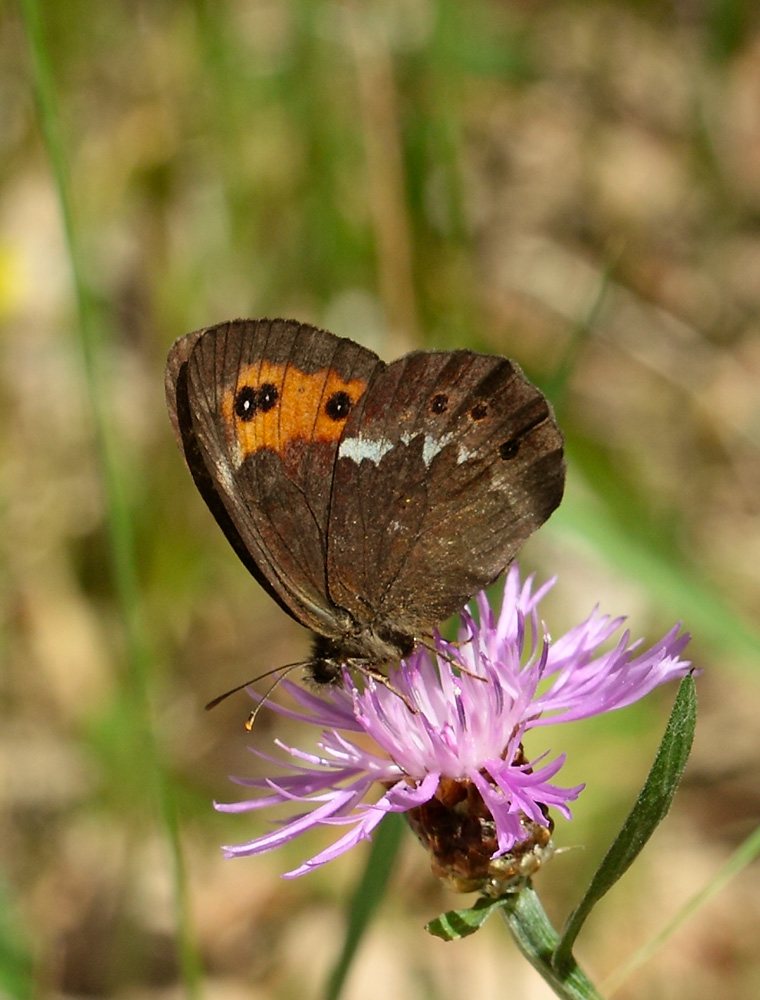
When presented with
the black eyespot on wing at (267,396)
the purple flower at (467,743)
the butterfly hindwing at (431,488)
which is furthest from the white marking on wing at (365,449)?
the purple flower at (467,743)

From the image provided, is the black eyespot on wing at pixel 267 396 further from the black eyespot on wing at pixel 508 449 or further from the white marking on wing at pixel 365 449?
the black eyespot on wing at pixel 508 449

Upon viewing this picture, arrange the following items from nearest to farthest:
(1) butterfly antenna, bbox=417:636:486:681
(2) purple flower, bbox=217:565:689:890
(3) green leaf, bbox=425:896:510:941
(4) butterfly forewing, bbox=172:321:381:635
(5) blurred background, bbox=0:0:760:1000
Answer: (3) green leaf, bbox=425:896:510:941 < (2) purple flower, bbox=217:565:689:890 < (1) butterfly antenna, bbox=417:636:486:681 < (4) butterfly forewing, bbox=172:321:381:635 < (5) blurred background, bbox=0:0:760:1000

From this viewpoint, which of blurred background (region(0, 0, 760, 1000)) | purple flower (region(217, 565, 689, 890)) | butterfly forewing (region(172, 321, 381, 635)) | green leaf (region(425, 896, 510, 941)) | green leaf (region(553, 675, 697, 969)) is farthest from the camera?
blurred background (region(0, 0, 760, 1000))

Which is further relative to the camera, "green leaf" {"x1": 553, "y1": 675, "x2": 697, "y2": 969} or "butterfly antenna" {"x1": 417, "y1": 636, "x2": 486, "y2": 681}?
"butterfly antenna" {"x1": 417, "y1": 636, "x2": 486, "y2": 681}

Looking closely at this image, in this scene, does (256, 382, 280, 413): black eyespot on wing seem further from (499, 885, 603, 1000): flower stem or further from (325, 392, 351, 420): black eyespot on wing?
(499, 885, 603, 1000): flower stem

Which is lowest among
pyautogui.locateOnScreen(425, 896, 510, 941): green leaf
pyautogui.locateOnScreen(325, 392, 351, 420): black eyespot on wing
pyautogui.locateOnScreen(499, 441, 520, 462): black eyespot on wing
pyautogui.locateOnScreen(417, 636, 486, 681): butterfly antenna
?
pyautogui.locateOnScreen(425, 896, 510, 941): green leaf

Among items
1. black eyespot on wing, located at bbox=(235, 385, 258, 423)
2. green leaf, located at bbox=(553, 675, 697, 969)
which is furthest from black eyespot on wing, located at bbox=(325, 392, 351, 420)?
green leaf, located at bbox=(553, 675, 697, 969)

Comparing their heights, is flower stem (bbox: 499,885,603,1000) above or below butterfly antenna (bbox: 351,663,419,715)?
below

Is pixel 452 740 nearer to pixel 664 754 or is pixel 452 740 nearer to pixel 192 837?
pixel 664 754
